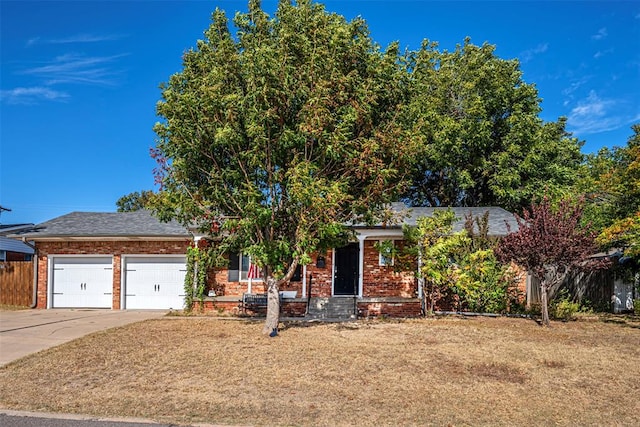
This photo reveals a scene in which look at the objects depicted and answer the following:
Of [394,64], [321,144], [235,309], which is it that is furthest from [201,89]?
[235,309]

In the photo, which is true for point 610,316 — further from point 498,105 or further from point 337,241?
point 498,105

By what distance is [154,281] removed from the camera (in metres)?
18.0

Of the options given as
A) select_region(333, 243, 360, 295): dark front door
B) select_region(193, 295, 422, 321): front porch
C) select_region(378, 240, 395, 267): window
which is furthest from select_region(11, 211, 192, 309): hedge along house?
select_region(378, 240, 395, 267): window

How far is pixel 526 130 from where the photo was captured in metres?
24.0

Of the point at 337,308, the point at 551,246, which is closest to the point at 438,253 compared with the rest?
the point at 551,246

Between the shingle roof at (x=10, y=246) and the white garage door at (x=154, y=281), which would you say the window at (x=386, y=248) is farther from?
the shingle roof at (x=10, y=246)

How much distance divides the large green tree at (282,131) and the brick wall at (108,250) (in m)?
6.58

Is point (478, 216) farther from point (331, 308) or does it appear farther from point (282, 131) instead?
point (282, 131)

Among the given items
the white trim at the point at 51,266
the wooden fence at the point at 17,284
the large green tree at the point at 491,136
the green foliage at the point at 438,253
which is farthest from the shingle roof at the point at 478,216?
the wooden fence at the point at 17,284

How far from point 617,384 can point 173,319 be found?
37.5 feet

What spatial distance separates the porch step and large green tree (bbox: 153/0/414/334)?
3903mm

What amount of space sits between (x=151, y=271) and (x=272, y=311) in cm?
815

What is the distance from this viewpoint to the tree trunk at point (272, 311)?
1160 centimetres

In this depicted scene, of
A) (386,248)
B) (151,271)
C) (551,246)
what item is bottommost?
(151,271)
